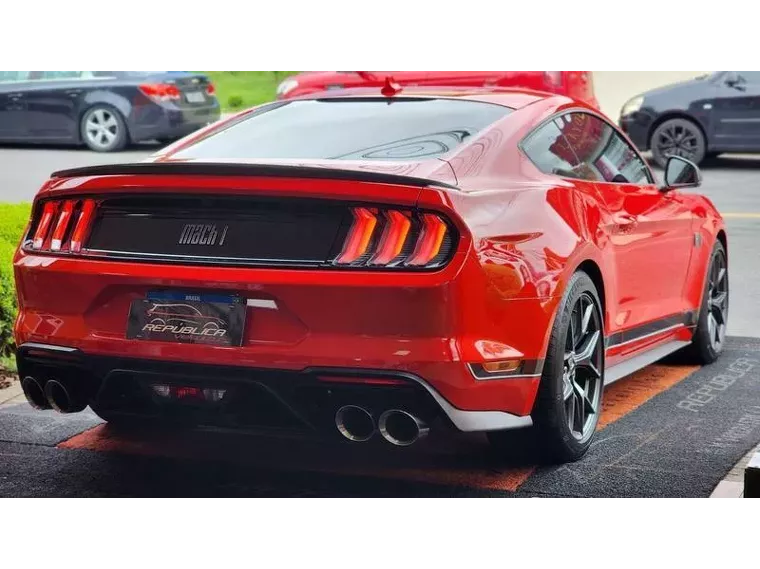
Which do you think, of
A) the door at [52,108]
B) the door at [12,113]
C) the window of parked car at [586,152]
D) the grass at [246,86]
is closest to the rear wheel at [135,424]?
the window of parked car at [586,152]

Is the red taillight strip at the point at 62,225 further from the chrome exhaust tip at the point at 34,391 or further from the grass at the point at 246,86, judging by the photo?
the grass at the point at 246,86

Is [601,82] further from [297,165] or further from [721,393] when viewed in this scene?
[297,165]

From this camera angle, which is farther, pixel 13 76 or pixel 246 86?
pixel 246 86

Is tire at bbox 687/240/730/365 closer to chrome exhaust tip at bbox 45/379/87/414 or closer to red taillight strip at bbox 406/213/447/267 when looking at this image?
red taillight strip at bbox 406/213/447/267

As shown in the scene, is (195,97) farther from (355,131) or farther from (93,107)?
(355,131)

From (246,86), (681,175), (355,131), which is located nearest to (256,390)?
(355,131)

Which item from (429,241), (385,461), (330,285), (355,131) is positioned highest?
(355,131)

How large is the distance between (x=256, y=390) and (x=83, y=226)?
92cm

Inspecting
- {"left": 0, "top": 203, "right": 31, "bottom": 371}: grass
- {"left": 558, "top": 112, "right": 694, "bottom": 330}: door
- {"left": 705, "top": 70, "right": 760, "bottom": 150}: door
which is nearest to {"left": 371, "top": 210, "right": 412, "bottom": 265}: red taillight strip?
{"left": 558, "top": 112, "right": 694, "bottom": 330}: door

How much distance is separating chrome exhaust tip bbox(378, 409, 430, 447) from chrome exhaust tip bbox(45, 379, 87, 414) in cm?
116

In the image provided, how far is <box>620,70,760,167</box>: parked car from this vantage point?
1756 cm

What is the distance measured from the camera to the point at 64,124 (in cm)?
1864

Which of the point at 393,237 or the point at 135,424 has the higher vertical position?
the point at 393,237

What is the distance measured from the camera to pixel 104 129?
60.8 feet
